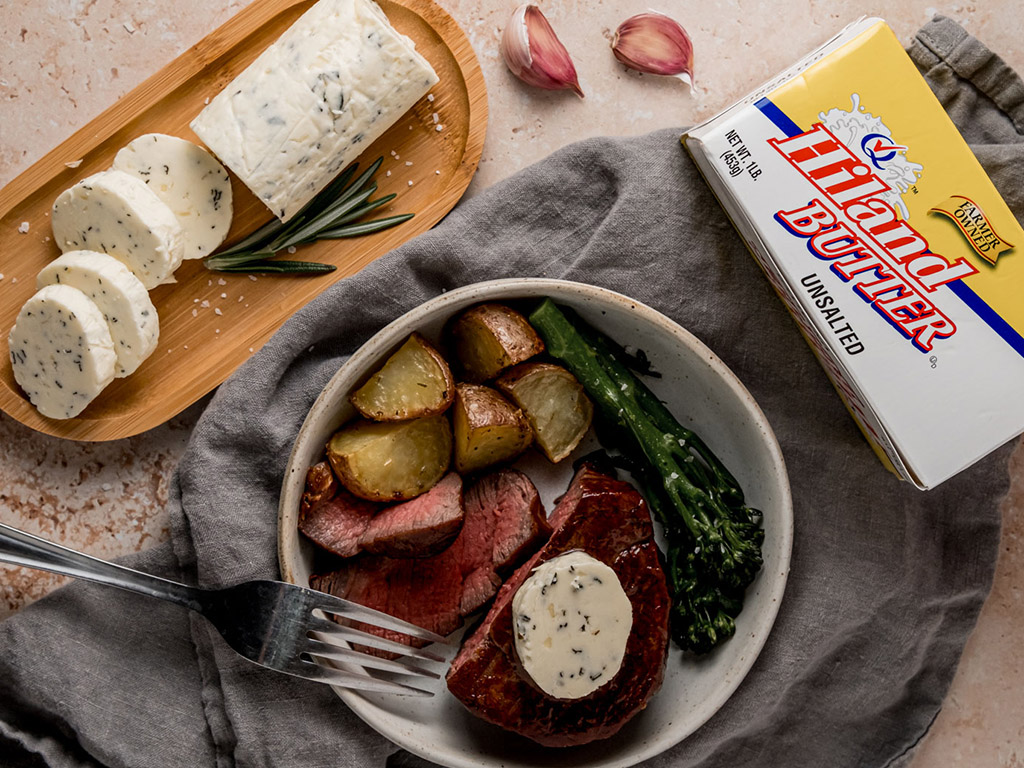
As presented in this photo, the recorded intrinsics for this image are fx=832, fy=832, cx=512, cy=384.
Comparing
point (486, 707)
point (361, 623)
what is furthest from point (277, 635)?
point (486, 707)

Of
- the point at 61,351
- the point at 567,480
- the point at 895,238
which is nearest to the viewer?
the point at 895,238

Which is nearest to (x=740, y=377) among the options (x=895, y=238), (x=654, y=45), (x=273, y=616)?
(x=895, y=238)

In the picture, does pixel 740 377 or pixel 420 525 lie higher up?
pixel 420 525

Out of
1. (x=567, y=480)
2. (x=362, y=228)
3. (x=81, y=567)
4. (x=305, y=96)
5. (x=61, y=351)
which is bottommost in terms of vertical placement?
(x=567, y=480)

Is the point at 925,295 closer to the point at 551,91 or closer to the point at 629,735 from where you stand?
the point at 551,91

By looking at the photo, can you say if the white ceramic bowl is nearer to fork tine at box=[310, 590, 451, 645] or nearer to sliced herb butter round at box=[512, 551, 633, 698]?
fork tine at box=[310, 590, 451, 645]

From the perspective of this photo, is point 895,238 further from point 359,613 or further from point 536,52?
point 359,613

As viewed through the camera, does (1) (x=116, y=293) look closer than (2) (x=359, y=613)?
No

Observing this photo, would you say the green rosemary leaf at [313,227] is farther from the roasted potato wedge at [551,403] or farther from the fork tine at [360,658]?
the fork tine at [360,658]
